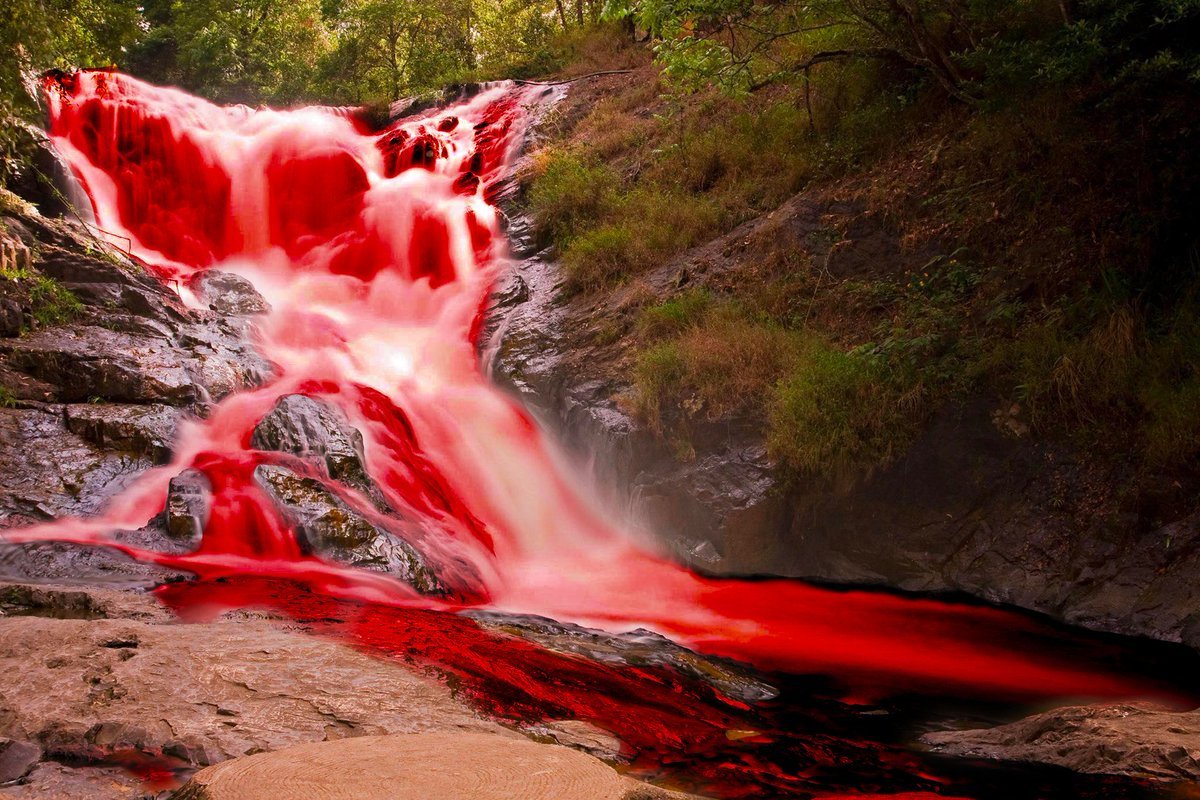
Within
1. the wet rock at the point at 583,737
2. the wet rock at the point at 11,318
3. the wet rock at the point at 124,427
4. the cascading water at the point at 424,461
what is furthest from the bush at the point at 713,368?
the wet rock at the point at 11,318

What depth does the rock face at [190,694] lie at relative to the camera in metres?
2.97

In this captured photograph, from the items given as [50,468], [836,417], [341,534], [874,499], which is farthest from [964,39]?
[50,468]

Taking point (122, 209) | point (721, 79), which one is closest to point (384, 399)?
point (721, 79)

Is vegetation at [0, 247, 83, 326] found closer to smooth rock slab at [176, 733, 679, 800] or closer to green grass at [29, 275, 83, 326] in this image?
green grass at [29, 275, 83, 326]

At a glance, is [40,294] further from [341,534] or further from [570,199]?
[570,199]

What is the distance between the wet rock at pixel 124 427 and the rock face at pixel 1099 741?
7.42m

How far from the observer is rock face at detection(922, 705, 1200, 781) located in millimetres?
3621

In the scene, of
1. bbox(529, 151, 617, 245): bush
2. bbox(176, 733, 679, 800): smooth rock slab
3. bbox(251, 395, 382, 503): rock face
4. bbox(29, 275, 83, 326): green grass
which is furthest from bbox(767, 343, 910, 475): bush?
bbox(29, 275, 83, 326): green grass

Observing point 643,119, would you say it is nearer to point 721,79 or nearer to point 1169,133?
point 721,79

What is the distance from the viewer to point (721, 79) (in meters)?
9.76

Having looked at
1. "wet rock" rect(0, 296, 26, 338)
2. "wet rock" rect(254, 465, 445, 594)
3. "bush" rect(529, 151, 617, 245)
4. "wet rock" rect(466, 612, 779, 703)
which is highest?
"bush" rect(529, 151, 617, 245)

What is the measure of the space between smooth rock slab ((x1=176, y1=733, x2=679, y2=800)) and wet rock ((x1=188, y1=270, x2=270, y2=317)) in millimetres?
10022

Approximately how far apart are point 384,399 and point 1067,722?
7854 mm

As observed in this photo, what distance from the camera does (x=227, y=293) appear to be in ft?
38.6
